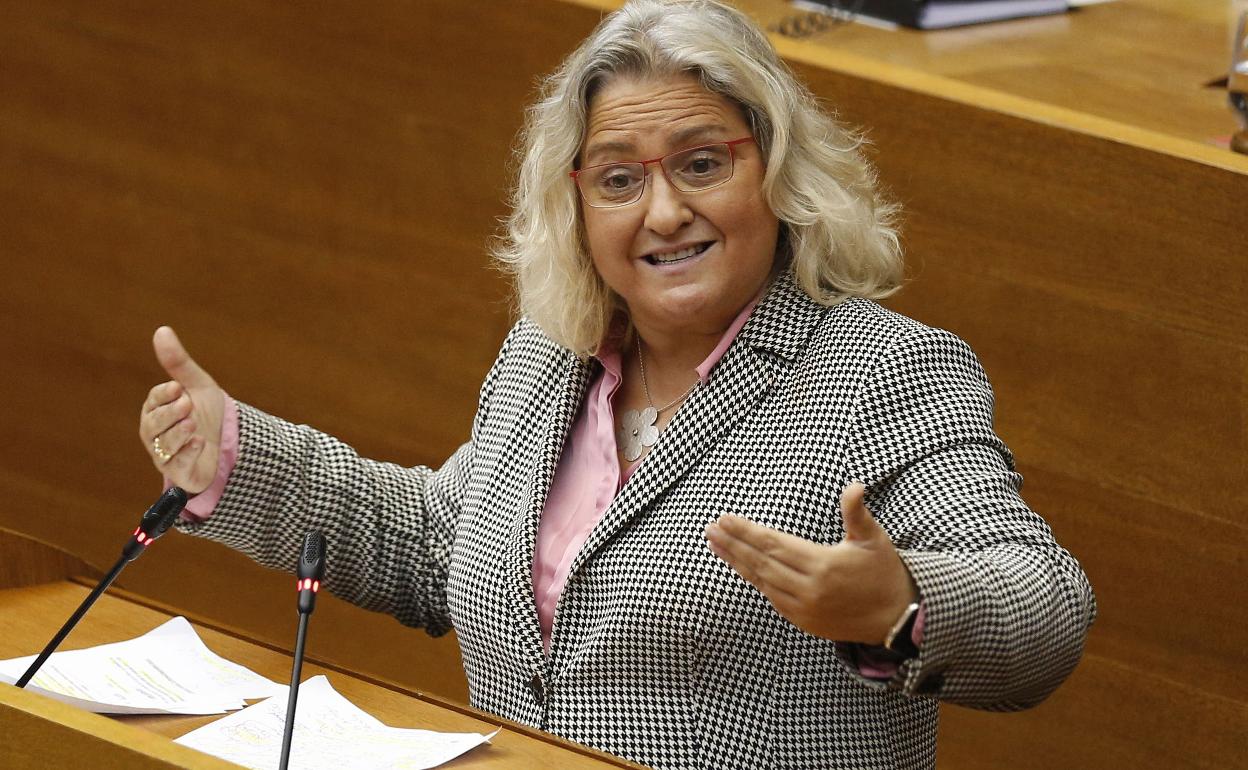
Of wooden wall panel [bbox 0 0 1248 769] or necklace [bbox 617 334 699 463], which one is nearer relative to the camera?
necklace [bbox 617 334 699 463]

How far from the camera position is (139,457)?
9.68ft

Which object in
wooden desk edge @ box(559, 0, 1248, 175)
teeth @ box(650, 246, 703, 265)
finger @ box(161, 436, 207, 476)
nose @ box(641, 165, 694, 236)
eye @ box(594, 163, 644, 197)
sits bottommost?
finger @ box(161, 436, 207, 476)

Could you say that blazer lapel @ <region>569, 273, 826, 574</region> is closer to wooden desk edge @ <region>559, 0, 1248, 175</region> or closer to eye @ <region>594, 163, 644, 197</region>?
eye @ <region>594, 163, 644, 197</region>

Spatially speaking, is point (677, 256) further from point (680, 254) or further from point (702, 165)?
point (702, 165)

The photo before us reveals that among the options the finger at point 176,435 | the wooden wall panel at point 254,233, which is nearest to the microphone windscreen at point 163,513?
the finger at point 176,435

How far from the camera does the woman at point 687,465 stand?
1.53 m

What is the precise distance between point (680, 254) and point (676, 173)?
0.29ft

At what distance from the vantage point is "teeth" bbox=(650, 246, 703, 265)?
1764mm

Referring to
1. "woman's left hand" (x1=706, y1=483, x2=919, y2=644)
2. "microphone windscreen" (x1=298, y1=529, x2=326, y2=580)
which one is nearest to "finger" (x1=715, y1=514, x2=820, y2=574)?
"woman's left hand" (x1=706, y1=483, x2=919, y2=644)

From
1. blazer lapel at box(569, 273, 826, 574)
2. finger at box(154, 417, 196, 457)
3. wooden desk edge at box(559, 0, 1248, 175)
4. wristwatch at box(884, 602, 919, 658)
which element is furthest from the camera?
wooden desk edge at box(559, 0, 1248, 175)

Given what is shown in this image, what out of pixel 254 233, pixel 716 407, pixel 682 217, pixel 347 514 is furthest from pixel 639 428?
pixel 254 233

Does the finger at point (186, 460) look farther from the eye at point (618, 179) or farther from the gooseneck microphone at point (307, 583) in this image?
the eye at point (618, 179)

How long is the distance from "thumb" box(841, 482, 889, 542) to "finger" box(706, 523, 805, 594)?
0.06 metres

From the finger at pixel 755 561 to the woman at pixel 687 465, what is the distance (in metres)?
0.02
